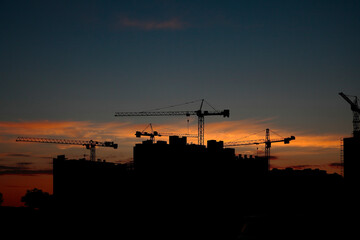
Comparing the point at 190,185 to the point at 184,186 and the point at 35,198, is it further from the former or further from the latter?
the point at 35,198

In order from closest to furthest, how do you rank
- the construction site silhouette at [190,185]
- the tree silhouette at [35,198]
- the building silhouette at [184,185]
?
the construction site silhouette at [190,185], the building silhouette at [184,185], the tree silhouette at [35,198]

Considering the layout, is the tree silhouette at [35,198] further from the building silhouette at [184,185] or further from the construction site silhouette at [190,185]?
the building silhouette at [184,185]

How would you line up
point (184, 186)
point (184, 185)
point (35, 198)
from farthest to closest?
point (35, 198) → point (184, 185) → point (184, 186)

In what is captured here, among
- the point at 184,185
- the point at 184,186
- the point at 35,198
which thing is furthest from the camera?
the point at 35,198

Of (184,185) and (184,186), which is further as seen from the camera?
(184,185)

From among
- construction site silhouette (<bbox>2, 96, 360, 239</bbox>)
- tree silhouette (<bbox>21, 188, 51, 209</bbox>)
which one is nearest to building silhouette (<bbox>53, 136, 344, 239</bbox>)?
construction site silhouette (<bbox>2, 96, 360, 239</bbox>)

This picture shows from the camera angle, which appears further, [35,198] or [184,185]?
[35,198]

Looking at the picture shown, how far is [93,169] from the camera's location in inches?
5822

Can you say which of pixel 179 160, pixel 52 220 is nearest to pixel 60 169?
pixel 179 160

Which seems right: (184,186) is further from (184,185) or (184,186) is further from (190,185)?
(190,185)

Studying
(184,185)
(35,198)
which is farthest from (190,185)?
(35,198)

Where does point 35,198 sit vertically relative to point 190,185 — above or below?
below

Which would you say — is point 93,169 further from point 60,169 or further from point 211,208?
point 211,208

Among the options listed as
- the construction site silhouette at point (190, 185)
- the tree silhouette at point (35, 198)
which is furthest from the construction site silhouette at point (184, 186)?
the tree silhouette at point (35, 198)
